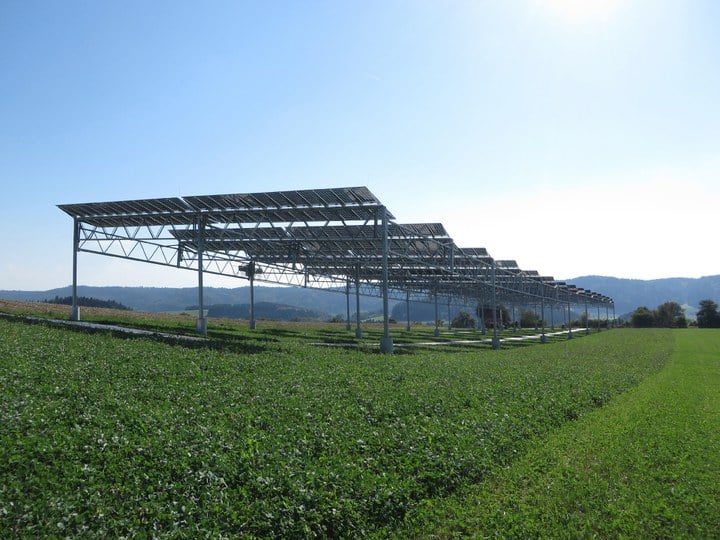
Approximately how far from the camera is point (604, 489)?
837 centimetres

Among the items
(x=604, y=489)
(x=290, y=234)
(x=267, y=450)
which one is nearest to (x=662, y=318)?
(x=290, y=234)

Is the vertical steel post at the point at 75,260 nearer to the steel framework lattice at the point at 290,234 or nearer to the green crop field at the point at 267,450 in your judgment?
the steel framework lattice at the point at 290,234

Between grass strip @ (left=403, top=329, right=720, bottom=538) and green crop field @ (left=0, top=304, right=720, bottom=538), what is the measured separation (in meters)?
0.06

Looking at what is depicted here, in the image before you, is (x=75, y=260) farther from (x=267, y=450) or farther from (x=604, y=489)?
(x=604, y=489)

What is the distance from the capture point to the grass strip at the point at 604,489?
7.04 metres

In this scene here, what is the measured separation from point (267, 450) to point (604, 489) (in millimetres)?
6012

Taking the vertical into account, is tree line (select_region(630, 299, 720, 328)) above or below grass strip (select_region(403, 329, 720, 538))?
below

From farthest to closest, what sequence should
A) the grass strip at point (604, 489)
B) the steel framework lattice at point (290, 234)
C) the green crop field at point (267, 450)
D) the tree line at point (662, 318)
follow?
1. the tree line at point (662, 318)
2. the steel framework lattice at point (290, 234)
3. the grass strip at point (604, 489)
4. the green crop field at point (267, 450)

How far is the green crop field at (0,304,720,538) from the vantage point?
6691mm

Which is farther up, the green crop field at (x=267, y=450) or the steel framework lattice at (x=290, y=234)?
the steel framework lattice at (x=290, y=234)

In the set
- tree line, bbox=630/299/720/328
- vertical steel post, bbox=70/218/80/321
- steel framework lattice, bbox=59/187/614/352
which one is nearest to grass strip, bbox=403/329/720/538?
steel framework lattice, bbox=59/187/614/352

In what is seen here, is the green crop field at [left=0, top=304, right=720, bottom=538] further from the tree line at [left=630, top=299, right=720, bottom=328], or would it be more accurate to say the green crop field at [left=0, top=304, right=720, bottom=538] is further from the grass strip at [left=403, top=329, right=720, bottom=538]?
the tree line at [left=630, top=299, right=720, bottom=328]

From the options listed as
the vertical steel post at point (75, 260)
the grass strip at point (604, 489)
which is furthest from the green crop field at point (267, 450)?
the vertical steel post at point (75, 260)

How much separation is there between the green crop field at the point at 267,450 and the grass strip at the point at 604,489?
59 mm
